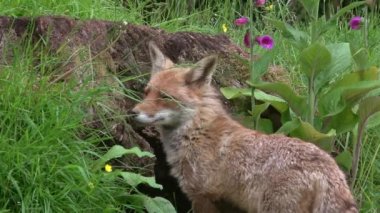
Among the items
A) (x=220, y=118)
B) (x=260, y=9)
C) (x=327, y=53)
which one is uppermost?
(x=327, y=53)

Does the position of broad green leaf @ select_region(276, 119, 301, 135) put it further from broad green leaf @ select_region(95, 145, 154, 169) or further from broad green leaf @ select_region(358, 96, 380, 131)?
broad green leaf @ select_region(95, 145, 154, 169)

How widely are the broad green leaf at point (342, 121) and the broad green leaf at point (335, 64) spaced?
→ 256 mm

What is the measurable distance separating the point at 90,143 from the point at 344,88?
1.90 metres

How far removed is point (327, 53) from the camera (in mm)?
6500

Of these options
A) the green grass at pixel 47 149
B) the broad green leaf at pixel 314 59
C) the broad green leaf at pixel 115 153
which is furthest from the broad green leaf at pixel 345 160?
the green grass at pixel 47 149

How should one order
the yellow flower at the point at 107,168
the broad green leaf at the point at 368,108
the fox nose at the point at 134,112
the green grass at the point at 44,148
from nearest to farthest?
the green grass at the point at 44,148
the yellow flower at the point at 107,168
the fox nose at the point at 134,112
the broad green leaf at the point at 368,108

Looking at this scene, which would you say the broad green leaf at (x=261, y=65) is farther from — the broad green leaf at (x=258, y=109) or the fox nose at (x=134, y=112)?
the fox nose at (x=134, y=112)

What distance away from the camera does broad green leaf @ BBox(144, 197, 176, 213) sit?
19.9 feet

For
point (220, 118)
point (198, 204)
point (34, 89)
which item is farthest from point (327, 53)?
point (34, 89)

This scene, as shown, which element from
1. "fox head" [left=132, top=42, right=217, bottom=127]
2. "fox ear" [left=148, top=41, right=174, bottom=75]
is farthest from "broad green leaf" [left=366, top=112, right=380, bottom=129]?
"fox ear" [left=148, top=41, right=174, bottom=75]

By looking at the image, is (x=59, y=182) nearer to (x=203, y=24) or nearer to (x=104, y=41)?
(x=104, y=41)

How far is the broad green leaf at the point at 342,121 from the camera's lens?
6.82 m

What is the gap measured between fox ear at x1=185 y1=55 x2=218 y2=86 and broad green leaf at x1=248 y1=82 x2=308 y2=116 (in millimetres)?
438

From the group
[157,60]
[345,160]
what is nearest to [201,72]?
[157,60]
